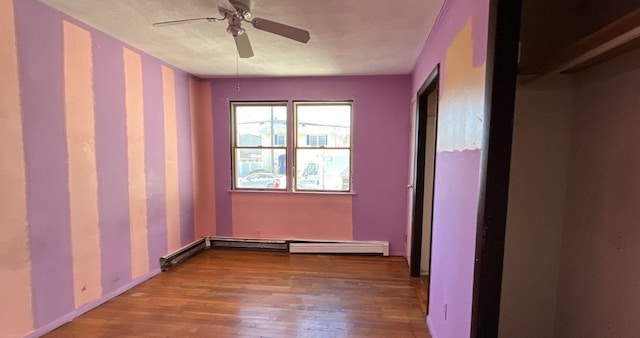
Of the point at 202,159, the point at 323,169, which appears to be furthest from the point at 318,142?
the point at 202,159

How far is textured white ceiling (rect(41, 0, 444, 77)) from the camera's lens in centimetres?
211

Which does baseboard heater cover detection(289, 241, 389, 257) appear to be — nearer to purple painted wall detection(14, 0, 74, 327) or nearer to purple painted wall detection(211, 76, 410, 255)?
purple painted wall detection(211, 76, 410, 255)

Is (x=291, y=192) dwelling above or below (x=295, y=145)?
below

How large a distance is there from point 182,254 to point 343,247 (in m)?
2.05

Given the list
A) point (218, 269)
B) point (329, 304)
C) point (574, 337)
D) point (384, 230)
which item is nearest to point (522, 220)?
A: point (574, 337)

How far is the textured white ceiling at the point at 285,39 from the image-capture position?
6.92ft

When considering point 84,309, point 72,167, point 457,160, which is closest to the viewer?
point 457,160

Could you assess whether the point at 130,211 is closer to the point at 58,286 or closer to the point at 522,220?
the point at 58,286

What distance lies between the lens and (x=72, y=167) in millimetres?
2434

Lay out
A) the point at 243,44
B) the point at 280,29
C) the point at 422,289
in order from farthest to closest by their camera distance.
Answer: the point at 422,289, the point at 243,44, the point at 280,29

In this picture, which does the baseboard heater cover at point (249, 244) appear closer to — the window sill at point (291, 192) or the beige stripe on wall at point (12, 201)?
the window sill at point (291, 192)

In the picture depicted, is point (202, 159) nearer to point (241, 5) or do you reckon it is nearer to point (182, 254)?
point (182, 254)

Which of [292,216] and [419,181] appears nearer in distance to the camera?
[419,181]

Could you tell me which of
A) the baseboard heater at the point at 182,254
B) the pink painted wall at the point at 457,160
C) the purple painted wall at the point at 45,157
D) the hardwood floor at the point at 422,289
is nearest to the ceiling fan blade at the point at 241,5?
the pink painted wall at the point at 457,160
